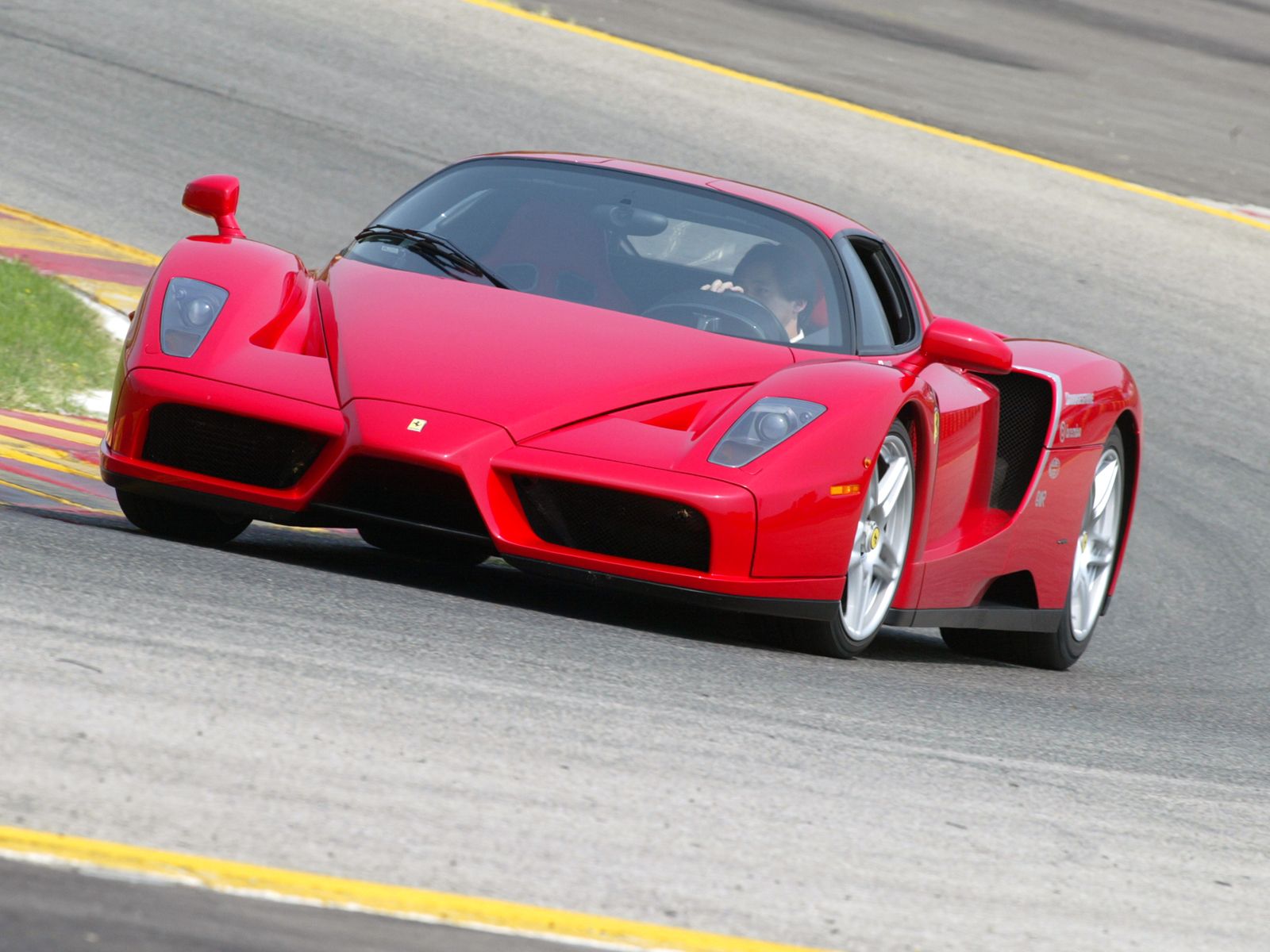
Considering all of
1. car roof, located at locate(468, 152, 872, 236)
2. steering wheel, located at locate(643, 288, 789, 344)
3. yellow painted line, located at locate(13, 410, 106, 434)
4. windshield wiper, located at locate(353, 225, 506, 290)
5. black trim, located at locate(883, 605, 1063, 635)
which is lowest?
yellow painted line, located at locate(13, 410, 106, 434)

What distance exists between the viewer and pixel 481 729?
4.00 m

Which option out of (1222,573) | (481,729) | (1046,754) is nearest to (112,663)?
(481,729)

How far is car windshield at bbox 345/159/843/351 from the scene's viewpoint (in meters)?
6.08

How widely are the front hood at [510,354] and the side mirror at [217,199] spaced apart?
0.56 m

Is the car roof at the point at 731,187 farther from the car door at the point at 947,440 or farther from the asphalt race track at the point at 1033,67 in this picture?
the asphalt race track at the point at 1033,67

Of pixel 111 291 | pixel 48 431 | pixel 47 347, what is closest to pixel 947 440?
pixel 48 431

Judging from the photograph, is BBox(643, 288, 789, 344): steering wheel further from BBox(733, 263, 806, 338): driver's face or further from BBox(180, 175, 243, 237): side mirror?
BBox(180, 175, 243, 237): side mirror

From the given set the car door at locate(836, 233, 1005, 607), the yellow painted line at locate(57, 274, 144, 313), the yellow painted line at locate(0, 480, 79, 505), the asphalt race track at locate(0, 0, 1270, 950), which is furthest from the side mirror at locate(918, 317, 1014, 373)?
the yellow painted line at locate(57, 274, 144, 313)

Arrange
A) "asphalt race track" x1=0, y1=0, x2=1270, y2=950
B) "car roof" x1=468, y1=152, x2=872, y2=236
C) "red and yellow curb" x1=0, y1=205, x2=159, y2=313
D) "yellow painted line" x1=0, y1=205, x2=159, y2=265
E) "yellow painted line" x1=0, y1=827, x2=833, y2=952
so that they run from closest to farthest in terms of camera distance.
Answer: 1. "yellow painted line" x1=0, y1=827, x2=833, y2=952
2. "asphalt race track" x1=0, y1=0, x2=1270, y2=950
3. "car roof" x1=468, y1=152, x2=872, y2=236
4. "red and yellow curb" x1=0, y1=205, x2=159, y2=313
5. "yellow painted line" x1=0, y1=205, x2=159, y2=265

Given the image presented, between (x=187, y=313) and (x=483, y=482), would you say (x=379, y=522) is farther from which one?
(x=187, y=313)

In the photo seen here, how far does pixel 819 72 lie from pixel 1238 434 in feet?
20.4

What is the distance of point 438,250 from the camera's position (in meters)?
6.23

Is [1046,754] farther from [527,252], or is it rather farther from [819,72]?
[819,72]

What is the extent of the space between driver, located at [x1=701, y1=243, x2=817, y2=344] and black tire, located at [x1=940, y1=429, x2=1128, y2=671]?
56.4 inches
